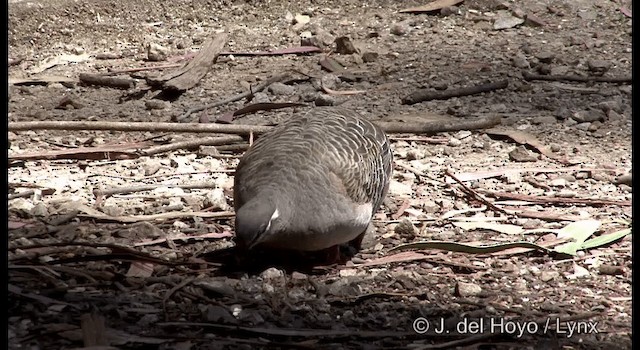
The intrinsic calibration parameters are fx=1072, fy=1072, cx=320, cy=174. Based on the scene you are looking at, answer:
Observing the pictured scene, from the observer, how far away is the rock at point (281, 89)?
7846 mm

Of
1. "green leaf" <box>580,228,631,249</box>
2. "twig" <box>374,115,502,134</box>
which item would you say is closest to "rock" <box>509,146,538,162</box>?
"twig" <box>374,115,502,134</box>

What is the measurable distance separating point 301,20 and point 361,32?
58 cm

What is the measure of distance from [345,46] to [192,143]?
89.3 inches

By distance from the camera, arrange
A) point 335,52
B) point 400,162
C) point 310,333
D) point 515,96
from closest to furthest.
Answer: point 310,333 < point 400,162 < point 515,96 < point 335,52

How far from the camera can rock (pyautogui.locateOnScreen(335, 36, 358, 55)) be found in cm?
858

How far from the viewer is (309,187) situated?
5.07m

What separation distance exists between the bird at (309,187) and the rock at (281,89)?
6.94 ft

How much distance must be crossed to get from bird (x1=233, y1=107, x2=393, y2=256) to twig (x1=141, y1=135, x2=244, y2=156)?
3.69 ft

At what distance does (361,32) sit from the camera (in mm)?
9086

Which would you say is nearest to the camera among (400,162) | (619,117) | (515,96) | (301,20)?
(400,162)

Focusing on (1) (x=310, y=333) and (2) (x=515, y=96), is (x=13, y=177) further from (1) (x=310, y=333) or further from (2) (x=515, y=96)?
(2) (x=515, y=96)

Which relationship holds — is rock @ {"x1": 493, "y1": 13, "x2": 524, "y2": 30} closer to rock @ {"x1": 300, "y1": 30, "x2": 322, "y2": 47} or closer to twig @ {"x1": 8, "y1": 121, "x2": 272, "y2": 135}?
rock @ {"x1": 300, "y1": 30, "x2": 322, "y2": 47}

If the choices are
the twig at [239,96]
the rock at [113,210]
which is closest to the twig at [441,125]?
the twig at [239,96]
